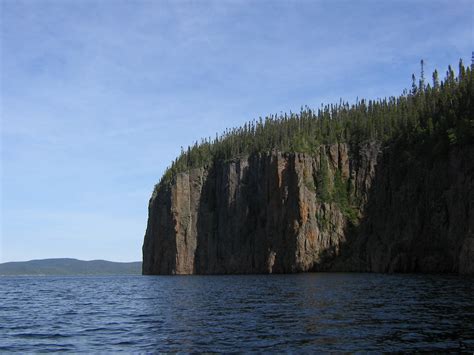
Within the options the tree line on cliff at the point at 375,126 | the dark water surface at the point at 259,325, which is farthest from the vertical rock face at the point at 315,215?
the dark water surface at the point at 259,325

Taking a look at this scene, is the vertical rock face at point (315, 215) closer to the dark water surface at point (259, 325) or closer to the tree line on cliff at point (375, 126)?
the tree line on cliff at point (375, 126)

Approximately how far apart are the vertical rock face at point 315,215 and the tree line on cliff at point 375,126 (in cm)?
441

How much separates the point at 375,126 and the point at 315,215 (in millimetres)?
35601

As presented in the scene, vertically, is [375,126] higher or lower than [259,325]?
higher

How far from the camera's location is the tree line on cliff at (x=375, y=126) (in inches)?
4722

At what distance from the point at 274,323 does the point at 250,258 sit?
114 m

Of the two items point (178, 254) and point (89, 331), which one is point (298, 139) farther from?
point (89, 331)

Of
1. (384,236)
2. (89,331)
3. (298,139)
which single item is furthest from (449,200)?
(89,331)

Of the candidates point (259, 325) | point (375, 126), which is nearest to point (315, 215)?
point (375, 126)

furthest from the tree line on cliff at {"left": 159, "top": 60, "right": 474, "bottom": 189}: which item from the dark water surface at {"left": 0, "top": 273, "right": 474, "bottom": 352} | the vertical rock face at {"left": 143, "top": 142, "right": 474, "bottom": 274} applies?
the dark water surface at {"left": 0, "top": 273, "right": 474, "bottom": 352}

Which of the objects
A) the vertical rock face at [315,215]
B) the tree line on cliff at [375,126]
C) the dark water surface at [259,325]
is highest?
the tree line on cliff at [375,126]

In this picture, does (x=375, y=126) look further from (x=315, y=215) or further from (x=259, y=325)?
(x=259, y=325)

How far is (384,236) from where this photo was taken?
123 meters

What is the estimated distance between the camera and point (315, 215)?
136625mm
